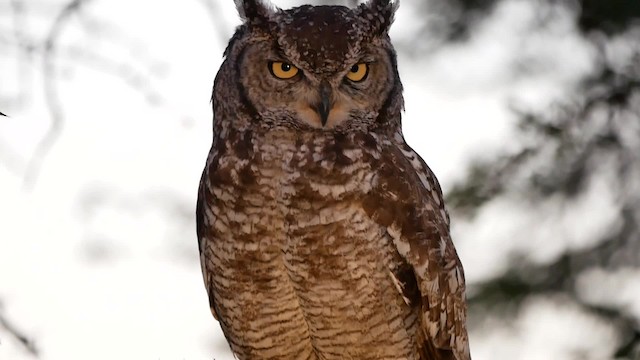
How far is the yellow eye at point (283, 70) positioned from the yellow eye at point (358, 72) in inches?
6.4

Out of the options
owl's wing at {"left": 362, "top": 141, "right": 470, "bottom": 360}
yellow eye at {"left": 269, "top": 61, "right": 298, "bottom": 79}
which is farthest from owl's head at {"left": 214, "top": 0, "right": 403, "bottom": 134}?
owl's wing at {"left": 362, "top": 141, "right": 470, "bottom": 360}

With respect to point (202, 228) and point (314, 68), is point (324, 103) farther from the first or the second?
point (202, 228)

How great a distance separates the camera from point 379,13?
331 cm

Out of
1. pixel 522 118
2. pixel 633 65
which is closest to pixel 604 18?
pixel 633 65

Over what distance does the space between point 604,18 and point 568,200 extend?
0.95 metres

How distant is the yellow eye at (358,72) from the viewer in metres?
3.23

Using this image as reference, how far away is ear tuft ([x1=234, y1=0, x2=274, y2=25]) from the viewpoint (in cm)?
326

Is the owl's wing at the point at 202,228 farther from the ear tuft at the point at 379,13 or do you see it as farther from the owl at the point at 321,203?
the ear tuft at the point at 379,13

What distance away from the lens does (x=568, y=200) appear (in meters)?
5.79

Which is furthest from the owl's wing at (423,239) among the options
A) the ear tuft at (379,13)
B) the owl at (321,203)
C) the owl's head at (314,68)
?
the ear tuft at (379,13)

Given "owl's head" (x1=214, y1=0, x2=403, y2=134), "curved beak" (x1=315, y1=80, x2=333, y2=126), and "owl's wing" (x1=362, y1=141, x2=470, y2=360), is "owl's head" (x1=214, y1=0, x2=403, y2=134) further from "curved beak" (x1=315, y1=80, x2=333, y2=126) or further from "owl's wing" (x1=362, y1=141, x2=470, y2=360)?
"owl's wing" (x1=362, y1=141, x2=470, y2=360)

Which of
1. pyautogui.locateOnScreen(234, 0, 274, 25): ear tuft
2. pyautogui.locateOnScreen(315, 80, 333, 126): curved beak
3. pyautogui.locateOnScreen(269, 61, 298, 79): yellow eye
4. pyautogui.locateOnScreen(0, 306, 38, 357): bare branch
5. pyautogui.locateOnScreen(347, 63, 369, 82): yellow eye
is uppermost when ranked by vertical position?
pyautogui.locateOnScreen(234, 0, 274, 25): ear tuft

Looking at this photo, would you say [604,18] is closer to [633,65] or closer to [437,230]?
[633,65]

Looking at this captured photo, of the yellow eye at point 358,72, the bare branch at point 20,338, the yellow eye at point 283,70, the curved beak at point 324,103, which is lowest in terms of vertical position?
the bare branch at point 20,338
